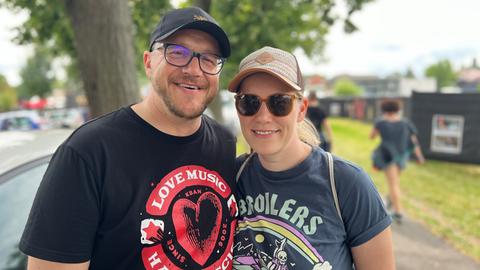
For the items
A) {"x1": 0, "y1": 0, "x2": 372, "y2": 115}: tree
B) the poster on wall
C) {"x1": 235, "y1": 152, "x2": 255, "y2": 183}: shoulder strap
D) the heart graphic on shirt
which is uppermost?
{"x1": 0, "y1": 0, "x2": 372, "y2": 115}: tree

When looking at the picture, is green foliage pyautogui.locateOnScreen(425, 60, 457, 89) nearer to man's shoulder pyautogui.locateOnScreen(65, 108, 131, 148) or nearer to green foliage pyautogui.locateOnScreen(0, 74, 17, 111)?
green foliage pyautogui.locateOnScreen(0, 74, 17, 111)

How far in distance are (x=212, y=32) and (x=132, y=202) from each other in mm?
819

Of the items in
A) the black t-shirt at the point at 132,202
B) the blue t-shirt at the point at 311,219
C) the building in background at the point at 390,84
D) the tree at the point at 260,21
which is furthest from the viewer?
the building in background at the point at 390,84

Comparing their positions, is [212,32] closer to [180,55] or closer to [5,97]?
[180,55]

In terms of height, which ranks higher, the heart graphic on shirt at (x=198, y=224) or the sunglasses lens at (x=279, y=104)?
the sunglasses lens at (x=279, y=104)

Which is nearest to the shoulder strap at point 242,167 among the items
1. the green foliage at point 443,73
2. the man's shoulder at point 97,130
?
the man's shoulder at point 97,130

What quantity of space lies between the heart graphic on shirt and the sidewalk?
3241 millimetres

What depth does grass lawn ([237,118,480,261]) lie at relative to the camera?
17.0 ft

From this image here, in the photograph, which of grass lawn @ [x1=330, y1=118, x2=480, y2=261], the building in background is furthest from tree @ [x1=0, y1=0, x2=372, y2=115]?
the building in background

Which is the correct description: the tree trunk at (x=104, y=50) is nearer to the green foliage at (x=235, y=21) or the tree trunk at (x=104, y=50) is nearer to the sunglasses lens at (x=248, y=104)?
the green foliage at (x=235, y=21)

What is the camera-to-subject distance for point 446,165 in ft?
32.3

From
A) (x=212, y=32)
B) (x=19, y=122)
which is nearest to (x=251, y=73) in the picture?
(x=212, y=32)

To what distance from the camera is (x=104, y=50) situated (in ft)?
11.4

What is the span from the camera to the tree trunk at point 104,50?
3451 mm
